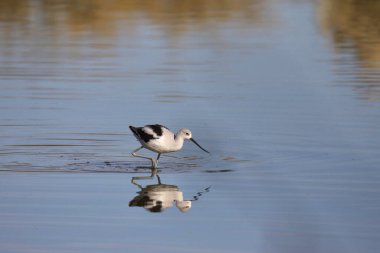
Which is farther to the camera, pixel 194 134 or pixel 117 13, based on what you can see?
pixel 117 13

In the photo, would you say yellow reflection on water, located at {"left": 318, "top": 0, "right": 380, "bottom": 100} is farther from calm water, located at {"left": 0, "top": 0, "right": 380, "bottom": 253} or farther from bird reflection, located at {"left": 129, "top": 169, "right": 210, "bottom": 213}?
bird reflection, located at {"left": 129, "top": 169, "right": 210, "bottom": 213}

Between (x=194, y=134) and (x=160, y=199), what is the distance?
3.41 metres

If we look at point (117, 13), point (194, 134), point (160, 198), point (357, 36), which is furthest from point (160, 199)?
point (117, 13)

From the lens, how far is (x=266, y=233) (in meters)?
9.00

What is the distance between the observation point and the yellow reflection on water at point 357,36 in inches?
738

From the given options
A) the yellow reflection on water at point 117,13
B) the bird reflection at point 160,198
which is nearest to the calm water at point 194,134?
the bird reflection at point 160,198

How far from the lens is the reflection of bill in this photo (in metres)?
10.6

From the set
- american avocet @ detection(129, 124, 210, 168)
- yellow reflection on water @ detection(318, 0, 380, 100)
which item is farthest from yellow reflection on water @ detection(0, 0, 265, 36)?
american avocet @ detection(129, 124, 210, 168)

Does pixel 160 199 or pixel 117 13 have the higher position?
pixel 117 13

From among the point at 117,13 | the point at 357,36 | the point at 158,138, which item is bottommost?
the point at 158,138

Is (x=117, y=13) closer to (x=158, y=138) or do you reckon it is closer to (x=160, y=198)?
(x=158, y=138)

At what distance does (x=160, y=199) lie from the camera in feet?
36.1

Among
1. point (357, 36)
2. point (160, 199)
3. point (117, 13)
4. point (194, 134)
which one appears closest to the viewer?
point (160, 199)

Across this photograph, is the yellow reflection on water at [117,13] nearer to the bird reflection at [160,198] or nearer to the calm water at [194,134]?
the calm water at [194,134]
